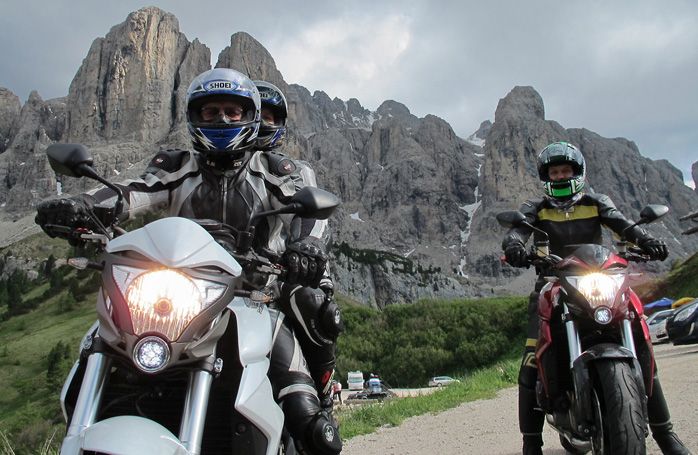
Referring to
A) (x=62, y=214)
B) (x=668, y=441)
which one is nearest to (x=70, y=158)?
(x=62, y=214)

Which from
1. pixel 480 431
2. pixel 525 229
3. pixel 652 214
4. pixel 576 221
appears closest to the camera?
pixel 652 214

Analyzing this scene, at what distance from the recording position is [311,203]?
229 centimetres

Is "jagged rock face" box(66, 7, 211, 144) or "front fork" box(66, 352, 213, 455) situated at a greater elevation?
"jagged rock face" box(66, 7, 211, 144)

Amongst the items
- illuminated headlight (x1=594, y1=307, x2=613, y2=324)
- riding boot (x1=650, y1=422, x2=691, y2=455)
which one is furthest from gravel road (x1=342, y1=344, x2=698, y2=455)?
illuminated headlight (x1=594, y1=307, x2=613, y2=324)

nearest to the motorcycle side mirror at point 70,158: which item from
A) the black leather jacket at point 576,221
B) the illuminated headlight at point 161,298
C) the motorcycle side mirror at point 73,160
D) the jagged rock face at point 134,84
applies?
the motorcycle side mirror at point 73,160

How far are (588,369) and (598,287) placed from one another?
0.47 meters

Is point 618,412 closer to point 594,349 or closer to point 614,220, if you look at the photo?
point 594,349

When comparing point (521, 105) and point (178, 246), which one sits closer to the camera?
point (178, 246)

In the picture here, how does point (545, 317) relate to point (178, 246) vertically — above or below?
below

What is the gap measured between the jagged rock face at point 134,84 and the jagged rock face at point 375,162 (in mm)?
316

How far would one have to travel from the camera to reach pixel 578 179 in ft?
14.5

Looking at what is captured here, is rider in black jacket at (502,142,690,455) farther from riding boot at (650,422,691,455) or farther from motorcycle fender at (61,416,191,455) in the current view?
motorcycle fender at (61,416,191,455)

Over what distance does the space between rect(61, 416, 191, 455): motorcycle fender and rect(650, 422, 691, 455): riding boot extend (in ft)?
9.79

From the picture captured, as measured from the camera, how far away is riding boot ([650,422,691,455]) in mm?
3213
